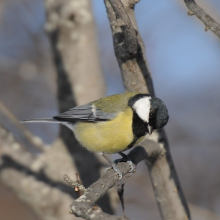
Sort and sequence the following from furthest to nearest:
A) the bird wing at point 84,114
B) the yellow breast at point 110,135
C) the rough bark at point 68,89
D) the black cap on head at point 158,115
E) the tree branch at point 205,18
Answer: the rough bark at point 68,89
the bird wing at point 84,114
the yellow breast at point 110,135
the black cap on head at point 158,115
the tree branch at point 205,18

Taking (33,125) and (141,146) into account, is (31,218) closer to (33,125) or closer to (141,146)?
(33,125)

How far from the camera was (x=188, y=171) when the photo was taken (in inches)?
153

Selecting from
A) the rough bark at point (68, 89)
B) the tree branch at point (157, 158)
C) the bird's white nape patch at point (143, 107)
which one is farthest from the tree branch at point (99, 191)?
the rough bark at point (68, 89)

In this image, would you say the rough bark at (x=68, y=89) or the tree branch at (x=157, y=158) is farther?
the rough bark at (x=68, y=89)

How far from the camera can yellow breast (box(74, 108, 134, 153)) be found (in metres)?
2.24

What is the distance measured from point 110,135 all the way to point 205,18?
0.95m

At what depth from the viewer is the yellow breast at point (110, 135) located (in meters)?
2.24

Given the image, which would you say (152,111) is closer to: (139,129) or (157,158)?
(139,129)

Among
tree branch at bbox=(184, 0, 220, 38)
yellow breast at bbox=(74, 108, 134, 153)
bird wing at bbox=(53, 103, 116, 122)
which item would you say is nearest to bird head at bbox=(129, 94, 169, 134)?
yellow breast at bbox=(74, 108, 134, 153)

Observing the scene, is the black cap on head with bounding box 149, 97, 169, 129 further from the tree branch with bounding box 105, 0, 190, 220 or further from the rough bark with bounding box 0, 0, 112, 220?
the rough bark with bounding box 0, 0, 112, 220

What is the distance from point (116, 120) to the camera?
2312 mm

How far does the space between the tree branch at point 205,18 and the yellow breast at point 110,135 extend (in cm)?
83

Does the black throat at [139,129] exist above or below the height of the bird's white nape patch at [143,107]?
below

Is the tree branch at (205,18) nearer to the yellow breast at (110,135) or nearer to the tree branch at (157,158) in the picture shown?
the tree branch at (157,158)
